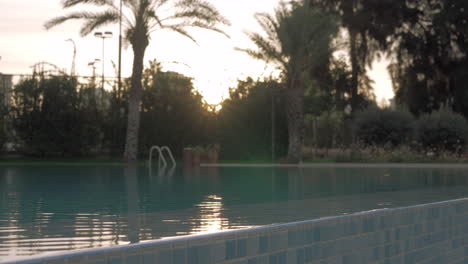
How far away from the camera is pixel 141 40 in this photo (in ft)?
115

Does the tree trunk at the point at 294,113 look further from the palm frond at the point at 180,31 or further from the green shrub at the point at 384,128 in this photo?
the palm frond at the point at 180,31

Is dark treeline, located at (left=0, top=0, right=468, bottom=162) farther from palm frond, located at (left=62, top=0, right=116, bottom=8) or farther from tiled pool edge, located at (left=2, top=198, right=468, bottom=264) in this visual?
tiled pool edge, located at (left=2, top=198, right=468, bottom=264)

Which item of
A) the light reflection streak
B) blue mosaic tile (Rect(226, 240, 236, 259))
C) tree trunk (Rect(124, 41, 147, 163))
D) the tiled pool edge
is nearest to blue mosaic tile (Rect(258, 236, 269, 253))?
the tiled pool edge

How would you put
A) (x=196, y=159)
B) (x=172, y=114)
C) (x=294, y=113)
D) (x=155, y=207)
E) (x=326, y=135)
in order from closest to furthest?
(x=155, y=207) < (x=196, y=159) < (x=294, y=113) < (x=172, y=114) < (x=326, y=135)

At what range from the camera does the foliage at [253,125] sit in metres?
40.5

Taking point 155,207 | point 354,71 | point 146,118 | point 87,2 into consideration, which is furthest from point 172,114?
point 155,207

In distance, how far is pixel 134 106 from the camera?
3516 centimetres

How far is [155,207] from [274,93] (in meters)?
28.9

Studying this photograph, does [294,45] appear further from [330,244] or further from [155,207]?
[330,244]

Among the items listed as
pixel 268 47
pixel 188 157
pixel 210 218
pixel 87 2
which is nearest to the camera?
pixel 210 218

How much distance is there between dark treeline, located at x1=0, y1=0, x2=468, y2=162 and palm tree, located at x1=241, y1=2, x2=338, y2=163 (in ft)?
0.17

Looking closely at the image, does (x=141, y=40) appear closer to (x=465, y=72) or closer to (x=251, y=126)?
(x=251, y=126)

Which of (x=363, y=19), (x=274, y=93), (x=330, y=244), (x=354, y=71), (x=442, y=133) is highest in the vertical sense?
(x=363, y=19)

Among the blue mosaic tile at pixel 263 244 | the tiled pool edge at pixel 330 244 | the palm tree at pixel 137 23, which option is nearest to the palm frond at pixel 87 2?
the palm tree at pixel 137 23
